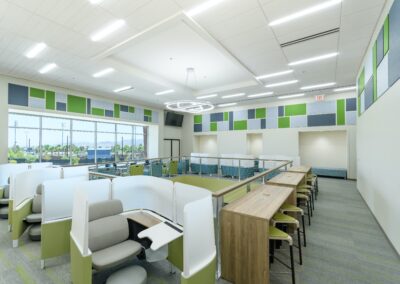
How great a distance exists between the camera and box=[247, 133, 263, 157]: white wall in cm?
1185

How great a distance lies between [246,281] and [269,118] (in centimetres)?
974

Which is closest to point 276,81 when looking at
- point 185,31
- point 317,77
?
point 317,77

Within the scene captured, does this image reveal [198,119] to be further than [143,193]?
Yes

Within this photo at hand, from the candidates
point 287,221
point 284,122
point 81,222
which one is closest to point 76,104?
point 81,222

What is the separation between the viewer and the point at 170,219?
2.73 metres

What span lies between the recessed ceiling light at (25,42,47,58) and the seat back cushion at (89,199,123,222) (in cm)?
434

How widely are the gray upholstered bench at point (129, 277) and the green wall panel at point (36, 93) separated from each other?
7.61 m

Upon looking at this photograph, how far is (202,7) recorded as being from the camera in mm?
3311

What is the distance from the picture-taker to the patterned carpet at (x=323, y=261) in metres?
2.43

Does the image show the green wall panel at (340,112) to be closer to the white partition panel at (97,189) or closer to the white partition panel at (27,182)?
the white partition panel at (97,189)

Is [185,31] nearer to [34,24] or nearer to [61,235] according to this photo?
[34,24]

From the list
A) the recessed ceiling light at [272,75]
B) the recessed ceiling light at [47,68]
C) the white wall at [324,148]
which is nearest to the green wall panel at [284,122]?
the white wall at [324,148]

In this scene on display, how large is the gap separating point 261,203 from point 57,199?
2.91 metres

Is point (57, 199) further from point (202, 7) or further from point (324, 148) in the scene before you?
point (324, 148)
